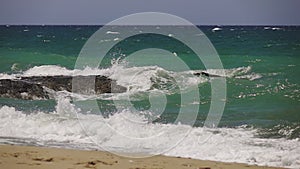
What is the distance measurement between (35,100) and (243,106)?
17.8 ft

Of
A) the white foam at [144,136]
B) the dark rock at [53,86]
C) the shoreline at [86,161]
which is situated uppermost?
the dark rock at [53,86]

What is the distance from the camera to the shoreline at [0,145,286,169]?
610 centimetres

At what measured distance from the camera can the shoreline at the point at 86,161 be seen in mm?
6098

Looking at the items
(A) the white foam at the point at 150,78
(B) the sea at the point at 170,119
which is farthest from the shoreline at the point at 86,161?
(A) the white foam at the point at 150,78

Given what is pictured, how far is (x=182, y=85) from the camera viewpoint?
14383 millimetres

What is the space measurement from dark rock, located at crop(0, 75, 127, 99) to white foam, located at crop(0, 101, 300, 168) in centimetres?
217

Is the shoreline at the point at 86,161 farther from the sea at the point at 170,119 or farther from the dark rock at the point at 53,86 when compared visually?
the dark rock at the point at 53,86

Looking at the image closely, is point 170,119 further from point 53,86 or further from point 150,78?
point 150,78

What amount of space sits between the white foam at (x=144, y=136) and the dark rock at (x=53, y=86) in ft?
7.11

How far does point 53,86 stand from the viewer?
1338 centimetres

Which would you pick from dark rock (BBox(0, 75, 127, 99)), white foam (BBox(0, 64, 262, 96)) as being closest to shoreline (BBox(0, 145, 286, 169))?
A: dark rock (BBox(0, 75, 127, 99))

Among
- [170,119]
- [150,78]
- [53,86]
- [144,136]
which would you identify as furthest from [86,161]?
[150,78]

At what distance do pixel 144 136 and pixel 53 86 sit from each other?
5.74 meters

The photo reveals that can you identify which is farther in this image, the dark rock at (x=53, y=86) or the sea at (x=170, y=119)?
the dark rock at (x=53, y=86)
